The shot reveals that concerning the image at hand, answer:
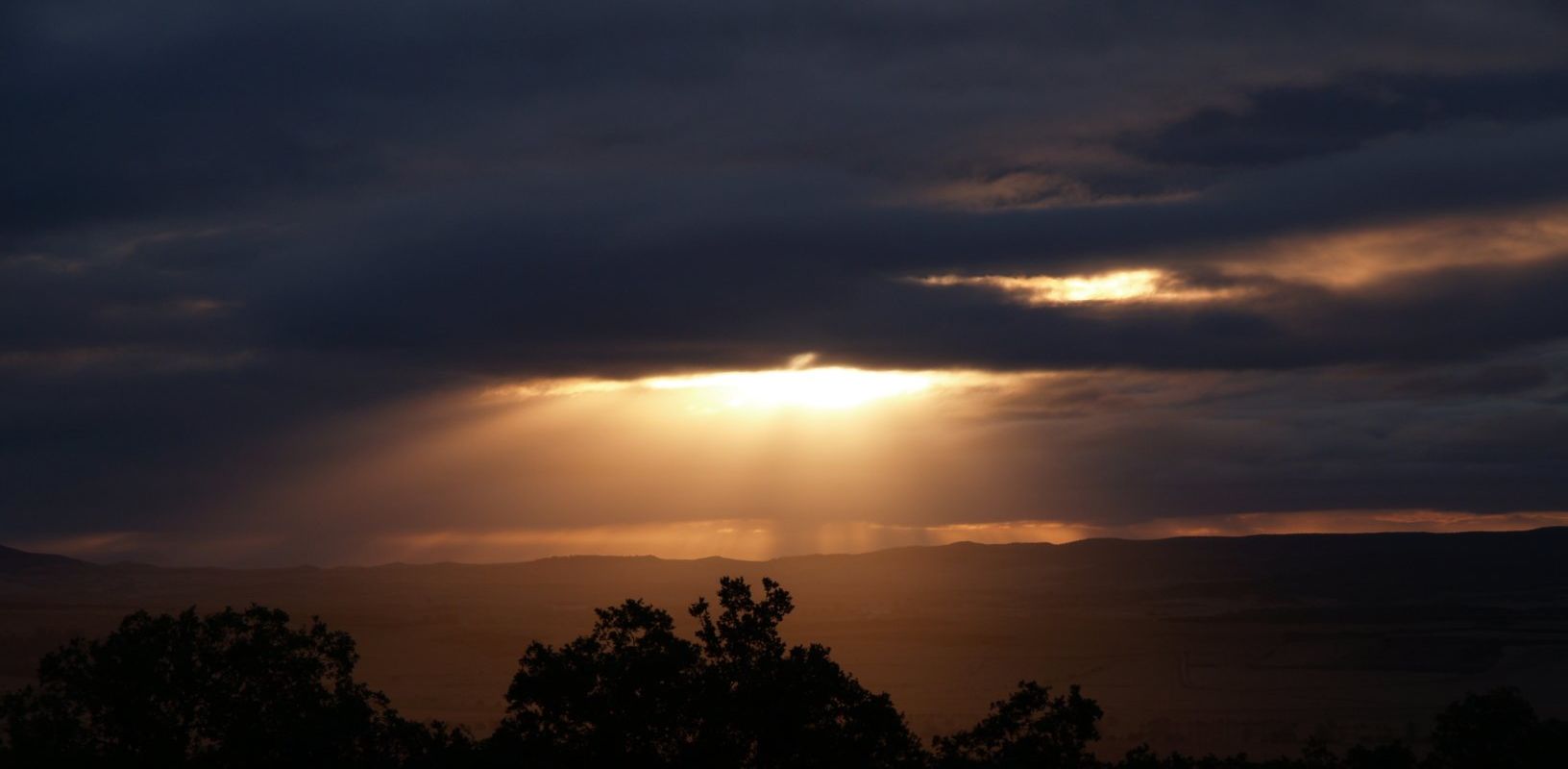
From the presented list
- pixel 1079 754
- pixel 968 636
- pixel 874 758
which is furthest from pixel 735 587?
Result: pixel 968 636

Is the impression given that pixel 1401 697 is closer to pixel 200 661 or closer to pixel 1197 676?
pixel 1197 676

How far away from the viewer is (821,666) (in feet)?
108

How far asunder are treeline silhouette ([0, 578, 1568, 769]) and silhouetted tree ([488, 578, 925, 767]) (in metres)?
0.04

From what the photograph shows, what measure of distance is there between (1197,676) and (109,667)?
4407 inches

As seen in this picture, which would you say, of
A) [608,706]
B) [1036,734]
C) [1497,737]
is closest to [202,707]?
[608,706]

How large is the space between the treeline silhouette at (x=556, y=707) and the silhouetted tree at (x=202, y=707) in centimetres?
4

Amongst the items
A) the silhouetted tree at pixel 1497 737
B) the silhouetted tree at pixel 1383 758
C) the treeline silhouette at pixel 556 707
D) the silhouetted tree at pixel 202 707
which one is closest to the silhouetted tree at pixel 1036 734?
the treeline silhouette at pixel 556 707

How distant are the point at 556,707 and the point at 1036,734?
10.6m

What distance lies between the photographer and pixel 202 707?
32.9 m

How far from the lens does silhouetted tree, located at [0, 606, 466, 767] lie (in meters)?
31.5

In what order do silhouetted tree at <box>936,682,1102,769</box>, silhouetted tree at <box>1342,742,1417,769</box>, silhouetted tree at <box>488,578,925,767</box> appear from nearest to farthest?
silhouetted tree at <box>488,578,925,767</box>
silhouetted tree at <box>936,682,1102,769</box>
silhouetted tree at <box>1342,742,1417,769</box>

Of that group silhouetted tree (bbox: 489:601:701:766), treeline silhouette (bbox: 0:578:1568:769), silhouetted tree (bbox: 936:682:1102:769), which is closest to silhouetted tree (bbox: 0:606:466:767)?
treeline silhouette (bbox: 0:578:1568:769)

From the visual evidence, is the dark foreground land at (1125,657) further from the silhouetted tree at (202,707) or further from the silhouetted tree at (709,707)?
the silhouetted tree at (202,707)

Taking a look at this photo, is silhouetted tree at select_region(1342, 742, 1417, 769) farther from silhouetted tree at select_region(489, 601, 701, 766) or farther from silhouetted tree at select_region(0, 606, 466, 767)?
silhouetted tree at select_region(0, 606, 466, 767)
